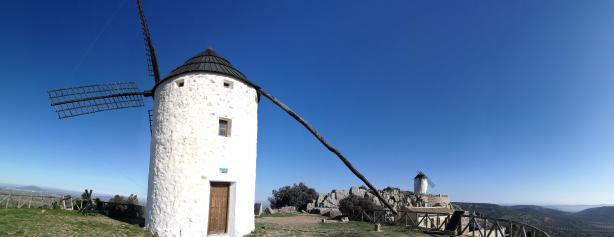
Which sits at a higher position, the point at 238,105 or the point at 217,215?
the point at 238,105

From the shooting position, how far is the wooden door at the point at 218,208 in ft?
43.1

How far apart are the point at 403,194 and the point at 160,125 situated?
32.4m

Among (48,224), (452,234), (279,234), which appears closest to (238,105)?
(279,234)

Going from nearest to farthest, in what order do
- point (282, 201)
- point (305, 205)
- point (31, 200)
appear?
point (31, 200)
point (305, 205)
point (282, 201)

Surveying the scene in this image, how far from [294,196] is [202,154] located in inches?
876

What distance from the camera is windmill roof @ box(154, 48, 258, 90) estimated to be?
13.8m

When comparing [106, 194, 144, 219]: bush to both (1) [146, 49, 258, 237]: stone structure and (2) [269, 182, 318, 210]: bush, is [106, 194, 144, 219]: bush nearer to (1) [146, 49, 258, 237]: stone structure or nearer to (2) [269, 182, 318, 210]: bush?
(1) [146, 49, 258, 237]: stone structure

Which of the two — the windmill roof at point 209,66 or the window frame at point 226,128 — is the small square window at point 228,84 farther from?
the window frame at point 226,128

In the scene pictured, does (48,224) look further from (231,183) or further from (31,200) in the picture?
(31,200)

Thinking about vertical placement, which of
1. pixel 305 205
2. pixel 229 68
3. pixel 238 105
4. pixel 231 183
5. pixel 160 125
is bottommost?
pixel 305 205

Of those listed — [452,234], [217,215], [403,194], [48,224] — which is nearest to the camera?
[48,224]

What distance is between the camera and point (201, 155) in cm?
1287

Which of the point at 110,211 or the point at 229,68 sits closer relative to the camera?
the point at 229,68

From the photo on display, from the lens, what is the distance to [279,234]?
1461 cm
